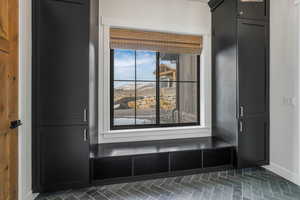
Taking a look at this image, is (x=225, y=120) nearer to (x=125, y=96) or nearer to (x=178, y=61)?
(x=178, y=61)

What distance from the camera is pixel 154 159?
2.59 meters

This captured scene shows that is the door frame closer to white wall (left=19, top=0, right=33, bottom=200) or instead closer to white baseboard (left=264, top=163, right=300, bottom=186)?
white wall (left=19, top=0, right=33, bottom=200)

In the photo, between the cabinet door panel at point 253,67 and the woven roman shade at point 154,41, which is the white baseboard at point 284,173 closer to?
the cabinet door panel at point 253,67

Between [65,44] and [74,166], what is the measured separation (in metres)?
1.59

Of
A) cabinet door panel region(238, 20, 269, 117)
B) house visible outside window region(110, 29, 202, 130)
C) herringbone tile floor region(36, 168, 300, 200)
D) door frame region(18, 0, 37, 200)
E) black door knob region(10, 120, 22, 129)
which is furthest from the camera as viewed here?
house visible outside window region(110, 29, 202, 130)

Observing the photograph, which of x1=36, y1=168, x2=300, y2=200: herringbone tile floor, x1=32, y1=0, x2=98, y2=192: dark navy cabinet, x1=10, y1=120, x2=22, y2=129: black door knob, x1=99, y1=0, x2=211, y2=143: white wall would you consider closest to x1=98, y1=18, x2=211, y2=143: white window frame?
x1=99, y1=0, x2=211, y2=143: white wall

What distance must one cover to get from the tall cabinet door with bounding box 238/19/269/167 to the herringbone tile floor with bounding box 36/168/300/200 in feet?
Answer: 1.27

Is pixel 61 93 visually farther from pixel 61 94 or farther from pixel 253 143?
pixel 253 143

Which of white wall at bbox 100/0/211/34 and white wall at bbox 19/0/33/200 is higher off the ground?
white wall at bbox 100/0/211/34

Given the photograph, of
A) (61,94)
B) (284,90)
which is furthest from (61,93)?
(284,90)

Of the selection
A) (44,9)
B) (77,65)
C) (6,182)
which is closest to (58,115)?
(77,65)

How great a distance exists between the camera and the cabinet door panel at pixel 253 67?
2797 mm

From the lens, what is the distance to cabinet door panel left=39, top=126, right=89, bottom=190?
7.19 feet

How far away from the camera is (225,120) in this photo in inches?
120
